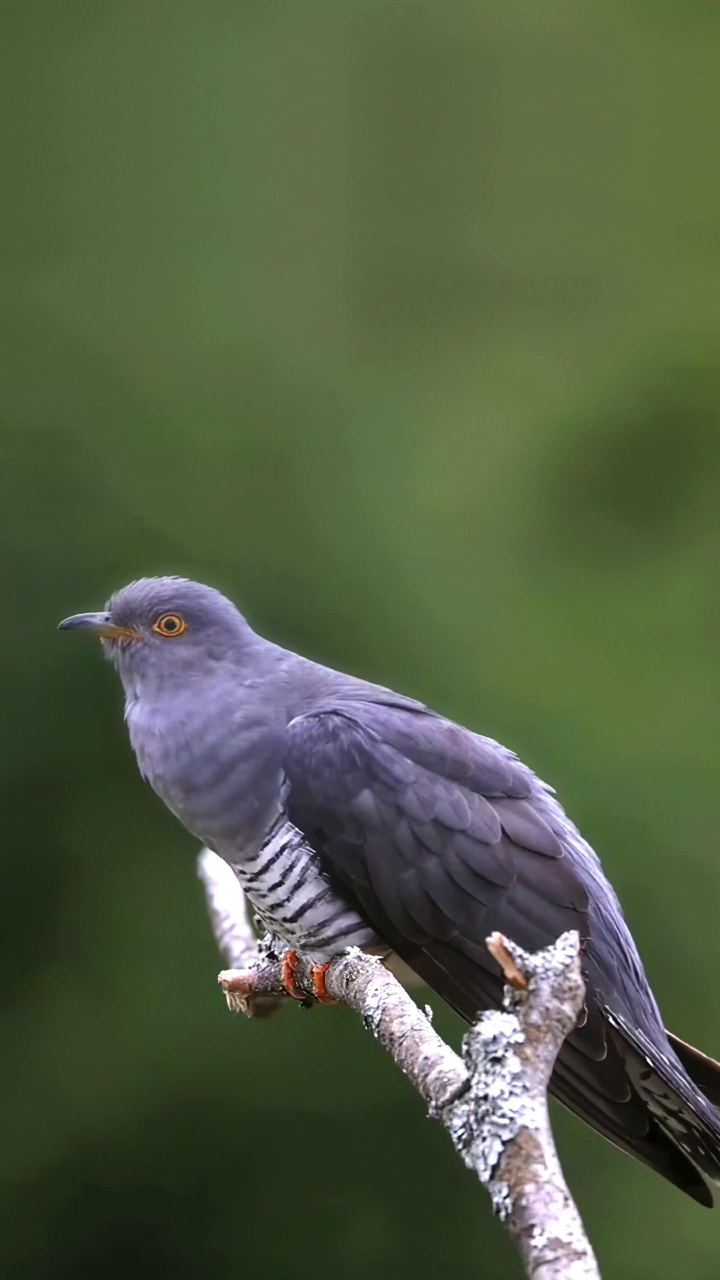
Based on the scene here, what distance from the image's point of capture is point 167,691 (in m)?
1.81

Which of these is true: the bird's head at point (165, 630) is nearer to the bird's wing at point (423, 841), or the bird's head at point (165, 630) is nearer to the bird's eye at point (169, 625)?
the bird's eye at point (169, 625)

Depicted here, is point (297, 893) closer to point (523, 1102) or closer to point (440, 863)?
point (440, 863)

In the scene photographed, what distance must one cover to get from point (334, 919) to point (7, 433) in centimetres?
228

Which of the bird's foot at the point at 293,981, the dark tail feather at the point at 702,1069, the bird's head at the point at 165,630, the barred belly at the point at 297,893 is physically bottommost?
the dark tail feather at the point at 702,1069

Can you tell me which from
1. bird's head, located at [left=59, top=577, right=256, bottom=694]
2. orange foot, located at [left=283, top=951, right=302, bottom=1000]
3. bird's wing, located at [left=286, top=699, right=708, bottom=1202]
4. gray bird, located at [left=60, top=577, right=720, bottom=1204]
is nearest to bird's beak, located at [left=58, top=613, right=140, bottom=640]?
bird's head, located at [left=59, top=577, right=256, bottom=694]

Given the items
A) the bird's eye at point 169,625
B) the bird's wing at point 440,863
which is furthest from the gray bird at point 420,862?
the bird's eye at point 169,625

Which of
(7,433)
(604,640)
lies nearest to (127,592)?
(7,433)

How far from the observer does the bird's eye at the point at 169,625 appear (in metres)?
1.86

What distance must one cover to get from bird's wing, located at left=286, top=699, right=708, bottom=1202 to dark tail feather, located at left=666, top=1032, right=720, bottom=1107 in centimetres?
7

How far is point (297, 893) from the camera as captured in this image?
1.67 metres

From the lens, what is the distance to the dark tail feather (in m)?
1.67

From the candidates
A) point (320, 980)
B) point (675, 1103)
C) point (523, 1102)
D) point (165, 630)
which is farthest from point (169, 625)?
point (523, 1102)

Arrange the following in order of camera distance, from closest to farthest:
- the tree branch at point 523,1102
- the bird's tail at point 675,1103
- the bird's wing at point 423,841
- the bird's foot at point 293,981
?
1. the tree branch at point 523,1102
2. the bird's tail at point 675,1103
3. the bird's wing at point 423,841
4. the bird's foot at point 293,981

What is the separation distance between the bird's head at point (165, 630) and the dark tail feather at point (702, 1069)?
32.3 inches
